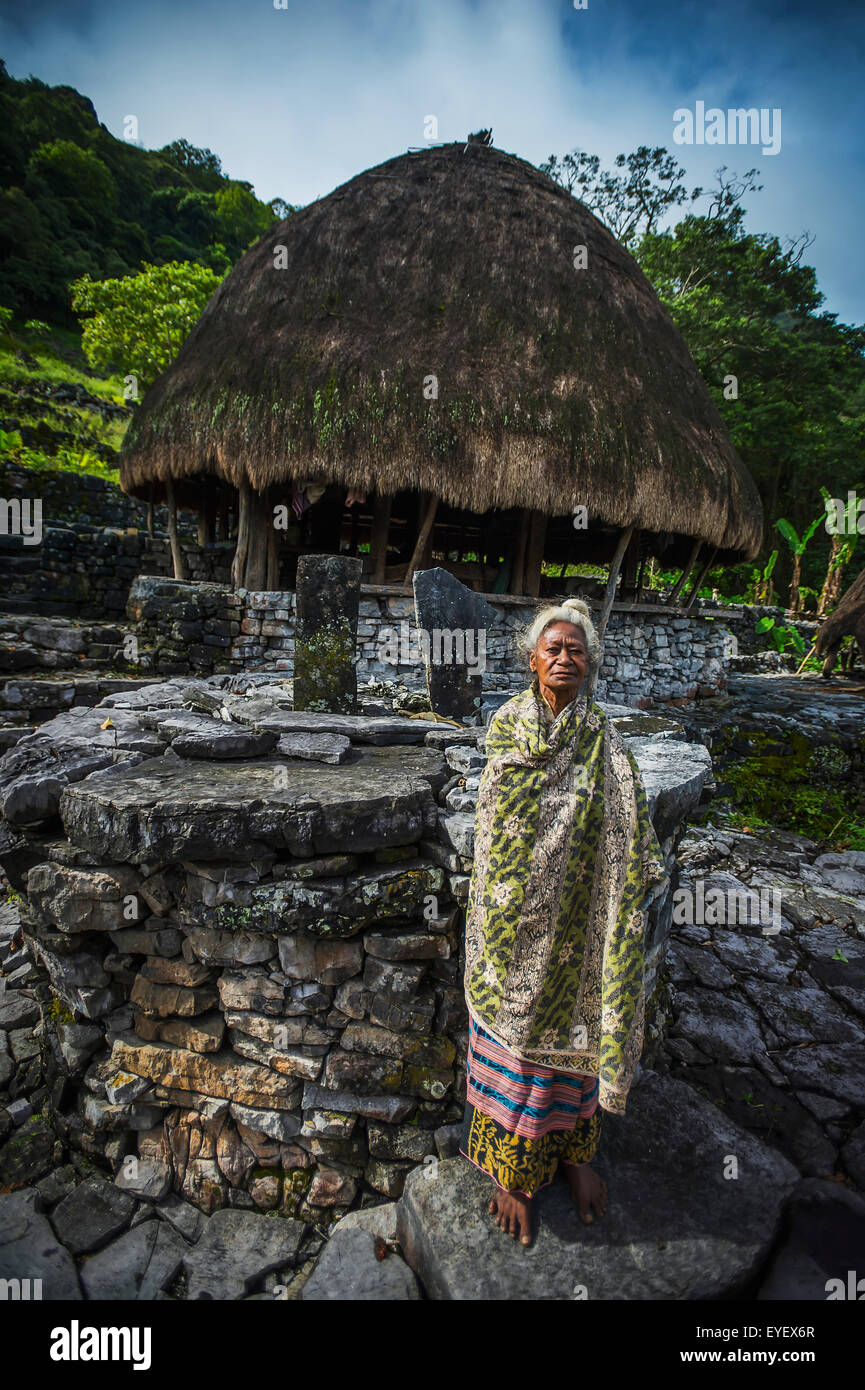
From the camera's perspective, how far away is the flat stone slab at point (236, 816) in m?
2.06

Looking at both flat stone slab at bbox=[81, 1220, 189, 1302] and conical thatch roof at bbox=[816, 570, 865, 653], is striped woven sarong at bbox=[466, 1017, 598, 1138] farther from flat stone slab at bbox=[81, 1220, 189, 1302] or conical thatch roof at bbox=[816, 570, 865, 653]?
conical thatch roof at bbox=[816, 570, 865, 653]

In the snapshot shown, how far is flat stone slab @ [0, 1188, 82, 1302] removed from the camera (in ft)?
6.26

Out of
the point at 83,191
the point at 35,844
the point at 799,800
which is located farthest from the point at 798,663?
the point at 83,191

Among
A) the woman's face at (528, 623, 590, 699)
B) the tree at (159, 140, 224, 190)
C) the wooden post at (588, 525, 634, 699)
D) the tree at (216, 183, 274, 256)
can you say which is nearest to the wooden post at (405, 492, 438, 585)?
the wooden post at (588, 525, 634, 699)

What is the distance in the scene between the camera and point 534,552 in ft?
30.1

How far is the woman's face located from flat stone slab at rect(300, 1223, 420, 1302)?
1825 millimetres

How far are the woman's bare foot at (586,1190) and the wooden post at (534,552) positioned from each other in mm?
7867

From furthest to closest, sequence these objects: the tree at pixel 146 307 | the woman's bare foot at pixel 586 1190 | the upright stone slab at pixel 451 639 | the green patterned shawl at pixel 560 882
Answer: the tree at pixel 146 307 → the upright stone slab at pixel 451 639 → the woman's bare foot at pixel 586 1190 → the green patterned shawl at pixel 560 882

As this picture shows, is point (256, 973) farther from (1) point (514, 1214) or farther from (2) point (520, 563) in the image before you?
(2) point (520, 563)

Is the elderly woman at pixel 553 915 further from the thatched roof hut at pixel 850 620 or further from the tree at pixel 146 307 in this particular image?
the tree at pixel 146 307

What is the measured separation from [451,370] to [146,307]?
1174 cm

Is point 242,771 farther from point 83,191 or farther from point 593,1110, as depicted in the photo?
point 83,191

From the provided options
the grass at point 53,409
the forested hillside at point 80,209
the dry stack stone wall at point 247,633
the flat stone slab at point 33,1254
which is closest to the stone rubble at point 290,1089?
the flat stone slab at point 33,1254
